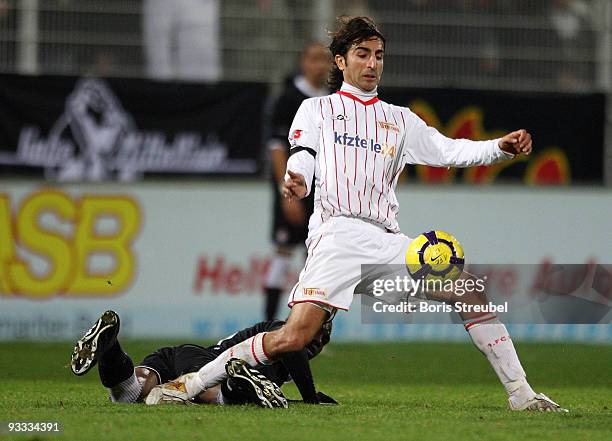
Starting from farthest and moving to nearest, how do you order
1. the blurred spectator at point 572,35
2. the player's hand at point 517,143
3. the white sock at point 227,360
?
the blurred spectator at point 572,35 < the player's hand at point 517,143 < the white sock at point 227,360

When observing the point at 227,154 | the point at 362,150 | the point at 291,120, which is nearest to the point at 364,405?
the point at 362,150

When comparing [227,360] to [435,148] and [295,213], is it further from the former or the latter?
[295,213]

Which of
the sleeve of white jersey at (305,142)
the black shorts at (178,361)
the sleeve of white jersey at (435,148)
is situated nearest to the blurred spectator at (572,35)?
the sleeve of white jersey at (435,148)

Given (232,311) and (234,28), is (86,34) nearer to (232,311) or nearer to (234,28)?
(234,28)

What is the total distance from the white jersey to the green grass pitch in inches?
44.8

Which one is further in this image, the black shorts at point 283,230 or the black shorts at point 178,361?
the black shorts at point 283,230

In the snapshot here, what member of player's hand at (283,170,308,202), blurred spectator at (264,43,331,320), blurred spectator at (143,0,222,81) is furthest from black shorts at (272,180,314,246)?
player's hand at (283,170,308,202)

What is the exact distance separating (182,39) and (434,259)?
24.9ft

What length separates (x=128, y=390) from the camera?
268 inches

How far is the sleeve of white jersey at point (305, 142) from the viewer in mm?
6570

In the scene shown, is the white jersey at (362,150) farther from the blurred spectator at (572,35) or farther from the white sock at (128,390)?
the blurred spectator at (572,35)

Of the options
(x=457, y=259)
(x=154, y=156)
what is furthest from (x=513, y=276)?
(x=457, y=259)

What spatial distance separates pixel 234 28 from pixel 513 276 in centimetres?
412

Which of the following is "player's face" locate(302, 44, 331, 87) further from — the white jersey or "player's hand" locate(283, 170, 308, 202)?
"player's hand" locate(283, 170, 308, 202)
